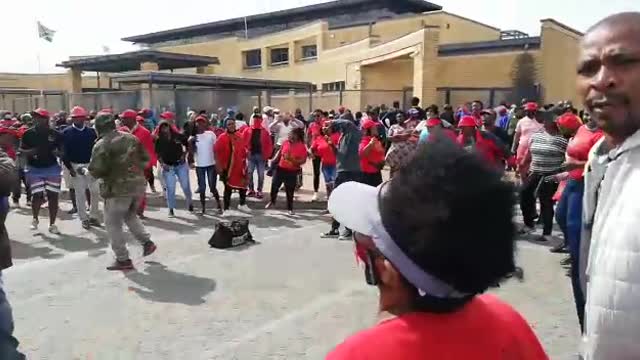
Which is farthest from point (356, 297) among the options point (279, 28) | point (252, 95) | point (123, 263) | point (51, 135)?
point (279, 28)

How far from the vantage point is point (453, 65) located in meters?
26.3

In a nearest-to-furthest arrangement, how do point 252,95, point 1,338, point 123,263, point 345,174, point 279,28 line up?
1. point 1,338
2. point 123,263
3. point 345,174
4. point 252,95
5. point 279,28

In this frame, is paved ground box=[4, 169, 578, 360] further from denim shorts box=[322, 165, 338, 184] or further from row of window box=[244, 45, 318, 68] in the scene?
row of window box=[244, 45, 318, 68]

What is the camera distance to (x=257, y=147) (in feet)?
38.5

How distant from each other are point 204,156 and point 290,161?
1.50 meters

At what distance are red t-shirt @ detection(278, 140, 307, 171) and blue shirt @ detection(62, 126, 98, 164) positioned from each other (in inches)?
116

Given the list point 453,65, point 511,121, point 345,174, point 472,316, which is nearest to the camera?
point 472,316

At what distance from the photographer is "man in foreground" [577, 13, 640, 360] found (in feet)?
5.03

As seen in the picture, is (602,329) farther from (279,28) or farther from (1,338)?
(279,28)

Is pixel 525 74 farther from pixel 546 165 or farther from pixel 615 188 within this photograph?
pixel 615 188

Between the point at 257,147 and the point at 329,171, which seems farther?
the point at 257,147

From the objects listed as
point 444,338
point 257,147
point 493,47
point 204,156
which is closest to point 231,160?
point 204,156

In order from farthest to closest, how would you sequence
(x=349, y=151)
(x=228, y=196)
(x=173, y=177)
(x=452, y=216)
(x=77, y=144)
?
(x=228, y=196)
(x=173, y=177)
(x=77, y=144)
(x=349, y=151)
(x=452, y=216)

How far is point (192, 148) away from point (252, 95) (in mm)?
10759
